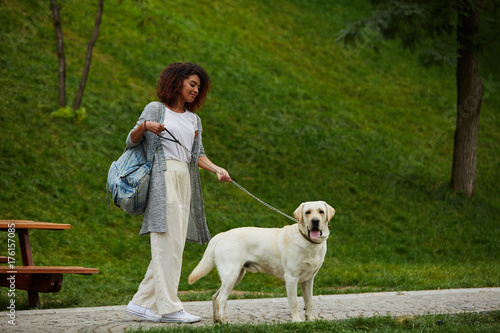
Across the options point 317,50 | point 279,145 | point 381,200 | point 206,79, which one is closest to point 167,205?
point 206,79

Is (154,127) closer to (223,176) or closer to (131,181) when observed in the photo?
(131,181)

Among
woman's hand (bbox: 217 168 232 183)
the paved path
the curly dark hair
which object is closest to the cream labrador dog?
the paved path

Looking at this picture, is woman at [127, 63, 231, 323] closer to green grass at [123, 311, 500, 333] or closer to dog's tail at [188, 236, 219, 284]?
dog's tail at [188, 236, 219, 284]

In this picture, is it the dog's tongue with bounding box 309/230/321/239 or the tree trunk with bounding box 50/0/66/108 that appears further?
the tree trunk with bounding box 50/0/66/108

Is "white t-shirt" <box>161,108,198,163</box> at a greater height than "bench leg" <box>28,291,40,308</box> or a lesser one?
greater

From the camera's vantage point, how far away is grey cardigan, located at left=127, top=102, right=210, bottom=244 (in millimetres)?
5109

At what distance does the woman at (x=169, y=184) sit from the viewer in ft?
16.9

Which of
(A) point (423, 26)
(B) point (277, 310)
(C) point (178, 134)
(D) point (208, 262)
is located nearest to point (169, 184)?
(C) point (178, 134)

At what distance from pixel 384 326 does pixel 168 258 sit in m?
2.09

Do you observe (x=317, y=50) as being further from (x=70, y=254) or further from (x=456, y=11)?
(x=70, y=254)

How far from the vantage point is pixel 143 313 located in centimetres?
527

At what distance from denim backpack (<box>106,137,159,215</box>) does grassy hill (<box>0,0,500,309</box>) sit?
2384 millimetres

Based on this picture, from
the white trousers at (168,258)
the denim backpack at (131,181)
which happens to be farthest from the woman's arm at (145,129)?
the white trousers at (168,258)

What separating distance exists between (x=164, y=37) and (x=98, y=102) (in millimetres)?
5545
